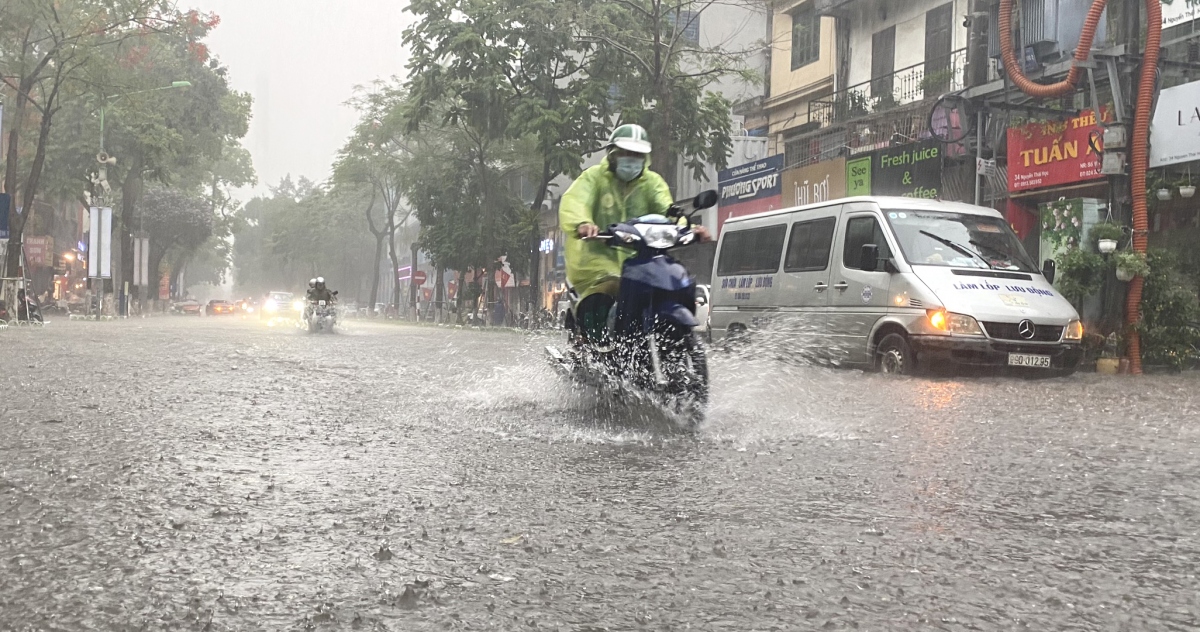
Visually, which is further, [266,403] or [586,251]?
[266,403]

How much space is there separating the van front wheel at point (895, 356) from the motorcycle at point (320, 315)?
17.8m

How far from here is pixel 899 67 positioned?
2669cm

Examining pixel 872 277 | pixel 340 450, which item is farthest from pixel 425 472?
pixel 872 277

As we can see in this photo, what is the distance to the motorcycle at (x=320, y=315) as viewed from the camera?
27.9 m

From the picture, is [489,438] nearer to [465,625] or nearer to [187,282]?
[465,625]

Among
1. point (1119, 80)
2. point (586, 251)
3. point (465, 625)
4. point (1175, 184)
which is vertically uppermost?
point (1119, 80)

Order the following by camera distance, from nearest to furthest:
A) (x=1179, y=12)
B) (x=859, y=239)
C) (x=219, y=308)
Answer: (x=859, y=239) < (x=1179, y=12) < (x=219, y=308)

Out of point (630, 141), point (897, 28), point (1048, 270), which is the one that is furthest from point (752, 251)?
point (897, 28)

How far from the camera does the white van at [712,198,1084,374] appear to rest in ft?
38.4

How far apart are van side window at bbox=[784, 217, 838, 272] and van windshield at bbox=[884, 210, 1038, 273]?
3.19ft

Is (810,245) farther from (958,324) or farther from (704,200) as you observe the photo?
(704,200)

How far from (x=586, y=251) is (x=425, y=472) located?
2.56 meters

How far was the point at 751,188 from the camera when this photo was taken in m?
30.9

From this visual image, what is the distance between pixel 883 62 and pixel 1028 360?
56.2 ft
